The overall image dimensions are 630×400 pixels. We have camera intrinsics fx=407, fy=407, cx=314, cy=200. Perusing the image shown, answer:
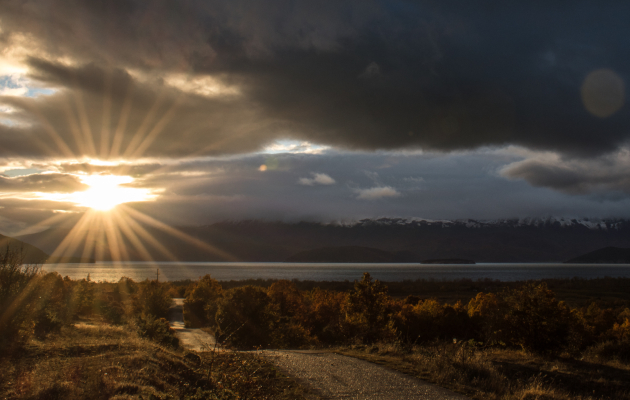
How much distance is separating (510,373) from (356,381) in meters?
7.03

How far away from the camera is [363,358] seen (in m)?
15.6

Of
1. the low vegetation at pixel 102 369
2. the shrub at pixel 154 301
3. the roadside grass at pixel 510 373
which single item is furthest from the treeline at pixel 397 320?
the shrub at pixel 154 301

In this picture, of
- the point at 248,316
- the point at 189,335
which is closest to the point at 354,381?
the point at 248,316

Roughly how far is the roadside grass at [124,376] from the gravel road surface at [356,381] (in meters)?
0.78

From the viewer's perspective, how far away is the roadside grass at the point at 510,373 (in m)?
10.9

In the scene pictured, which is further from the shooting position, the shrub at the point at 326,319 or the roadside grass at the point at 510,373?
the shrub at the point at 326,319

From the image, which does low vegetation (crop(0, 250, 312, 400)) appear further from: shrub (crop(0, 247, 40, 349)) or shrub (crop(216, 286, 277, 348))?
shrub (crop(216, 286, 277, 348))

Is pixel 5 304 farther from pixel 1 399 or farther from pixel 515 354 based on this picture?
pixel 515 354

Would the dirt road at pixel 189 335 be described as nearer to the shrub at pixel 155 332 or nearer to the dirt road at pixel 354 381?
the shrub at pixel 155 332

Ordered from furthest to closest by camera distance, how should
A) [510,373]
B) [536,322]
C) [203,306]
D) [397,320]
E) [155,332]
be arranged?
[203,306]
[397,320]
[155,332]
[536,322]
[510,373]

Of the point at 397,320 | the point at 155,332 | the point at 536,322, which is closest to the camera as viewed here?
the point at 536,322

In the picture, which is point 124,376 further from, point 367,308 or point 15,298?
point 367,308

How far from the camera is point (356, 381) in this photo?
37.3 feet

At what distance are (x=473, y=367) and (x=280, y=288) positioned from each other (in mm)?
37383
